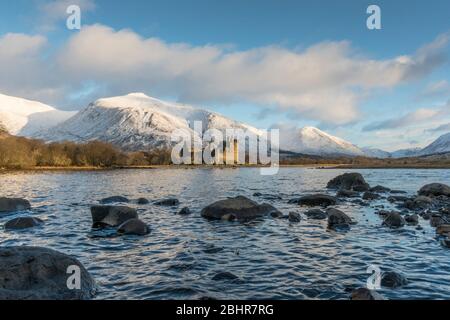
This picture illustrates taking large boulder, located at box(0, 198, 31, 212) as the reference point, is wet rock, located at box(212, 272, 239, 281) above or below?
below

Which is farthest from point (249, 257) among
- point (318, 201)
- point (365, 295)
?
point (318, 201)

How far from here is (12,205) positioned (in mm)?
38625

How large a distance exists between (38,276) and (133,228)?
484 inches

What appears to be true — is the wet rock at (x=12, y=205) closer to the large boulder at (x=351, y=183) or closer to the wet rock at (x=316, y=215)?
the wet rock at (x=316, y=215)

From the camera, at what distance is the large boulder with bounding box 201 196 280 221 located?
108 ft

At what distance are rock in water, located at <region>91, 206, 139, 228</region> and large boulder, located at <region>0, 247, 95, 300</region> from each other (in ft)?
44.1

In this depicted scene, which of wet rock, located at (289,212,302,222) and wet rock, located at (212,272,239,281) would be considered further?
wet rock, located at (289,212,302,222)

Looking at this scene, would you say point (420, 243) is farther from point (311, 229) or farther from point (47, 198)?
point (47, 198)

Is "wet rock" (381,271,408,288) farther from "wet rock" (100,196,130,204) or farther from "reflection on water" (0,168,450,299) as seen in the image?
"wet rock" (100,196,130,204)

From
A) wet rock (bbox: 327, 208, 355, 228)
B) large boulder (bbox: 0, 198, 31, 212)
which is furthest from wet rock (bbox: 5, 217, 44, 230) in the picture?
wet rock (bbox: 327, 208, 355, 228)

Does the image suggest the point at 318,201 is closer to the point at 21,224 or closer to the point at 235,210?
the point at 235,210

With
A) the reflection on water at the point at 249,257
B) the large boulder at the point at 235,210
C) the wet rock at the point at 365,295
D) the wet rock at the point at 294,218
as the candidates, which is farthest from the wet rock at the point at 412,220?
the wet rock at the point at 365,295

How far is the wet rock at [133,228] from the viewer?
26.5 m
